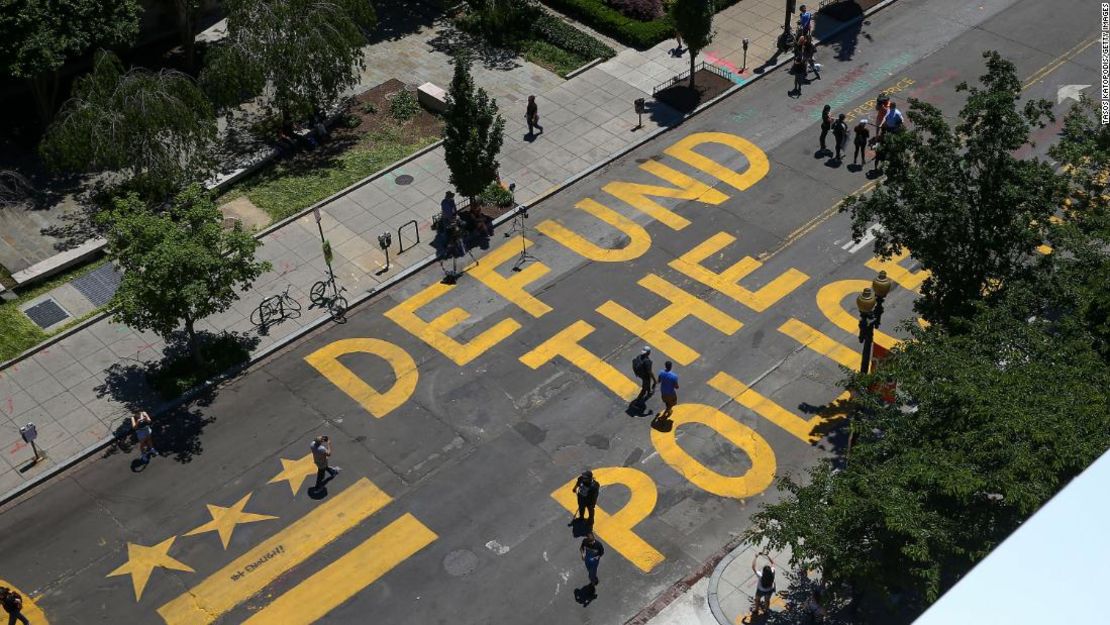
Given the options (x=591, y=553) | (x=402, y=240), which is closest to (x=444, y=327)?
(x=402, y=240)

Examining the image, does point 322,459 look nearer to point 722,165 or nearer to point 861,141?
point 722,165

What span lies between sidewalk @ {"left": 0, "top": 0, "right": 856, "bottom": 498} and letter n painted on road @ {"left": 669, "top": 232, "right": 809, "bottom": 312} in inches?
225

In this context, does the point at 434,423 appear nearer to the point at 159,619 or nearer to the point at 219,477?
the point at 219,477

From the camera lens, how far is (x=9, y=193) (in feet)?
127

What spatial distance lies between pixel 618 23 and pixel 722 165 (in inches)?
367

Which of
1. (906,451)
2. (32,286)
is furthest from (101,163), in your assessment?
(906,451)

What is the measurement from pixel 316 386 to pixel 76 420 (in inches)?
244

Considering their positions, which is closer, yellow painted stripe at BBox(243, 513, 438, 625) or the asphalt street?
yellow painted stripe at BBox(243, 513, 438, 625)

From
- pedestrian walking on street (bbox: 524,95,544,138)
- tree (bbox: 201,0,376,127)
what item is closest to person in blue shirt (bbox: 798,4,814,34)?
pedestrian walking on street (bbox: 524,95,544,138)

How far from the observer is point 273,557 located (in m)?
28.8

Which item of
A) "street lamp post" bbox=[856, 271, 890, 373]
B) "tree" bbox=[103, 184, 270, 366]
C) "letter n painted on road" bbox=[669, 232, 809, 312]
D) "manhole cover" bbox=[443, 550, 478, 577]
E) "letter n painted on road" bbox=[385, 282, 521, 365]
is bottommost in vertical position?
"manhole cover" bbox=[443, 550, 478, 577]

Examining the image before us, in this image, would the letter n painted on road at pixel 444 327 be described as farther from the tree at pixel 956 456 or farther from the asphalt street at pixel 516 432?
the tree at pixel 956 456

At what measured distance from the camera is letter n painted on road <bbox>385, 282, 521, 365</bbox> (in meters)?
34.2

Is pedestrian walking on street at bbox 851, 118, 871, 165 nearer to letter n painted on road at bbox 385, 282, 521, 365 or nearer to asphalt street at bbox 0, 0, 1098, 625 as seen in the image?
asphalt street at bbox 0, 0, 1098, 625
